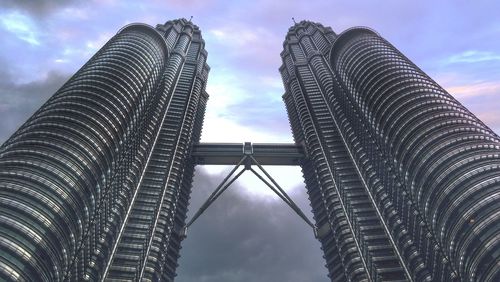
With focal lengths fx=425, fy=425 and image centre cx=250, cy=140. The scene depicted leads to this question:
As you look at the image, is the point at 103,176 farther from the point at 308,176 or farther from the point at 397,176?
the point at 308,176

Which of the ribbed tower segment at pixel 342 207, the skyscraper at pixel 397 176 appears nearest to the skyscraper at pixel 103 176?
the ribbed tower segment at pixel 342 207

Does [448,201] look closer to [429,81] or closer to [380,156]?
[380,156]

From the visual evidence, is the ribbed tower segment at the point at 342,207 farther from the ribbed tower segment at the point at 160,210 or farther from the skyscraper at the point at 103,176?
the skyscraper at the point at 103,176

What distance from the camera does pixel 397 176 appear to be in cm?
11181

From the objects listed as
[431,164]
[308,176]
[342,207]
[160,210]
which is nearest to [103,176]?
[160,210]

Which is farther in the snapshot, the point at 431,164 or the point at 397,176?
the point at 397,176

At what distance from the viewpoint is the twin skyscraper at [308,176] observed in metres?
80.9

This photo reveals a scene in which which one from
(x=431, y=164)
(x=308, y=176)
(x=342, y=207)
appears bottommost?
(x=431, y=164)

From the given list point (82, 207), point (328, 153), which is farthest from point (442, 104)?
point (82, 207)

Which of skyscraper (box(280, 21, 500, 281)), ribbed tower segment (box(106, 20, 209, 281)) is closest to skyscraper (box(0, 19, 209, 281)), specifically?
ribbed tower segment (box(106, 20, 209, 281))

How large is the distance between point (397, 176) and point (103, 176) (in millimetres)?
74757

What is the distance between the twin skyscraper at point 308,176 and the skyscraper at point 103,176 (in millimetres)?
370

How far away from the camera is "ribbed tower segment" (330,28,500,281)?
80250 millimetres

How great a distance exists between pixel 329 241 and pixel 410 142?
51465 mm
